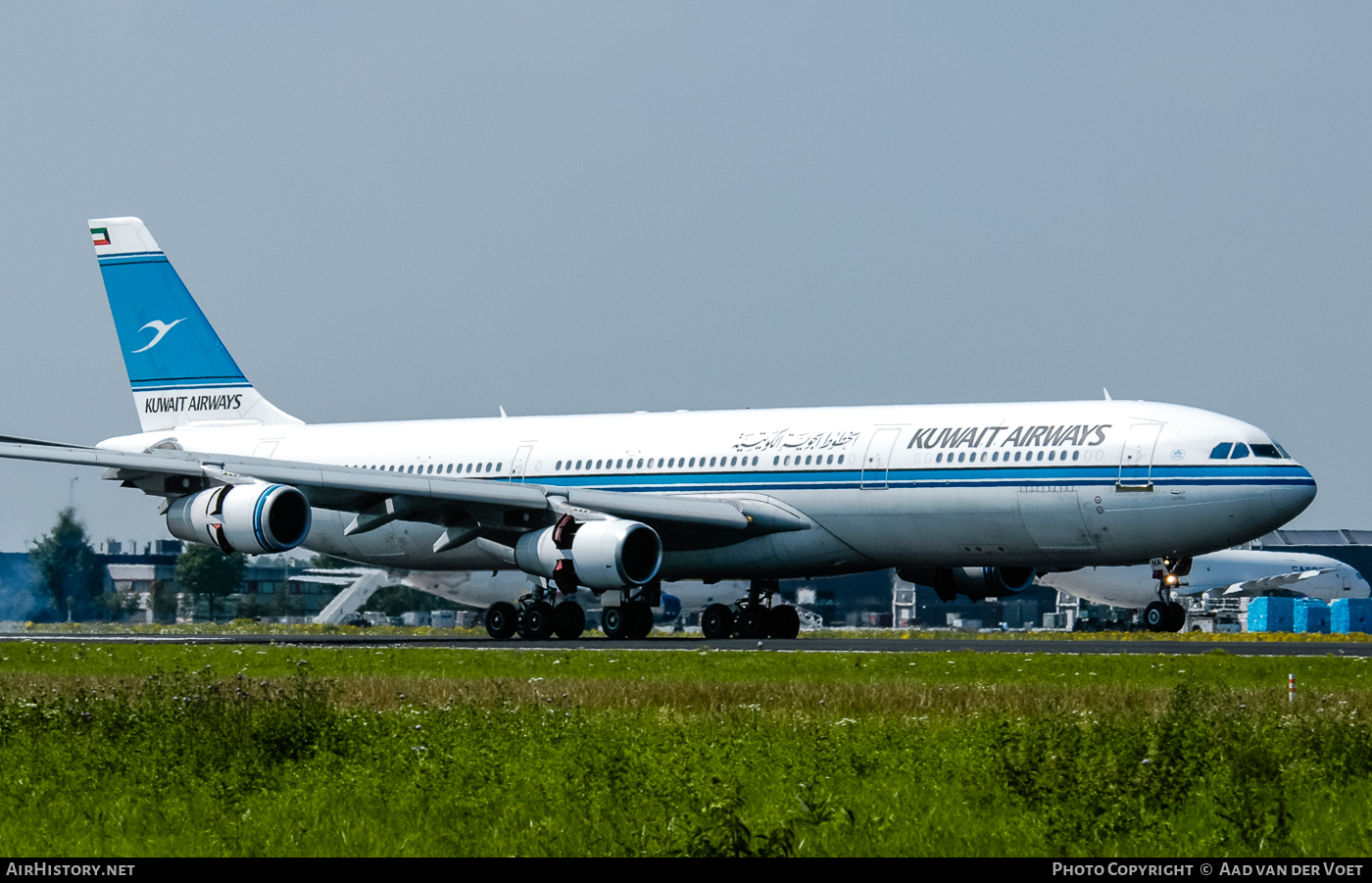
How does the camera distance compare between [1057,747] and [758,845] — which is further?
[1057,747]

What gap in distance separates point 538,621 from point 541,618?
87mm

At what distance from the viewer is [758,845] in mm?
10273

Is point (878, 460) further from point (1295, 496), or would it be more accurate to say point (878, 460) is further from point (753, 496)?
point (1295, 496)

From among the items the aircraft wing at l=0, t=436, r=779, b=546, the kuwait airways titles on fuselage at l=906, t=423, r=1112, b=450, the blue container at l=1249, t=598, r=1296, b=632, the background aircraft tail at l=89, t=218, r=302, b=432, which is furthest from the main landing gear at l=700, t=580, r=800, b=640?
the blue container at l=1249, t=598, r=1296, b=632

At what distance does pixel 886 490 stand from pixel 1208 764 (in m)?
21.9

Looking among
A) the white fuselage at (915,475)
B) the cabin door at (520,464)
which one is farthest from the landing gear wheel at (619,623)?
the cabin door at (520,464)

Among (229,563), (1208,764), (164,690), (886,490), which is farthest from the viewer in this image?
(229,563)

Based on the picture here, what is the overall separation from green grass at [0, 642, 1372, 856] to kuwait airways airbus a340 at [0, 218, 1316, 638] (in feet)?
39.8

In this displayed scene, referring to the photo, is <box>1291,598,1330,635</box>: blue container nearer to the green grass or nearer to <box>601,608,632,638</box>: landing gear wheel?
<box>601,608,632,638</box>: landing gear wheel

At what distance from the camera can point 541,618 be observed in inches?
1480

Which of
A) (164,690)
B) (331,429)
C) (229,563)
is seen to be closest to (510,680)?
(164,690)

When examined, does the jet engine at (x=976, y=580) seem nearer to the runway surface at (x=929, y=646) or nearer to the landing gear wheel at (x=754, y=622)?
the runway surface at (x=929, y=646)
